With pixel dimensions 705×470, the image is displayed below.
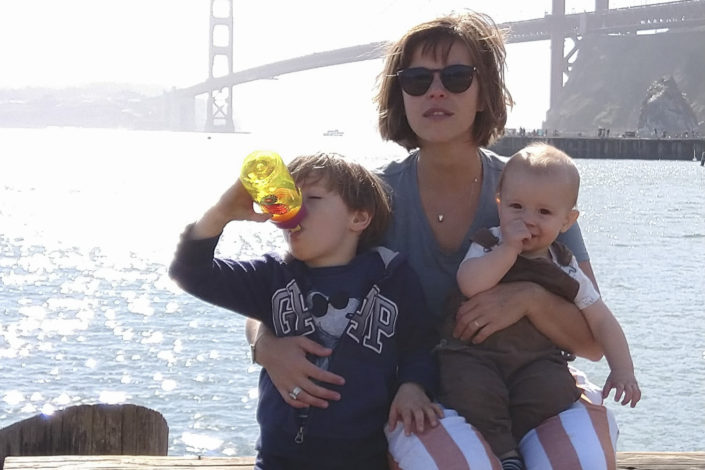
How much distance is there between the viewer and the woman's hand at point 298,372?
4.66ft

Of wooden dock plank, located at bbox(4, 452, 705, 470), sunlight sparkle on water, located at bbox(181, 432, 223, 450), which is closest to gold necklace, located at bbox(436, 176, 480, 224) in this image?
wooden dock plank, located at bbox(4, 452, 705, 470)

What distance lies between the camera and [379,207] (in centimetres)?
156

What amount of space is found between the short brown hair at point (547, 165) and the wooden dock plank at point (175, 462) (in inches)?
17.2

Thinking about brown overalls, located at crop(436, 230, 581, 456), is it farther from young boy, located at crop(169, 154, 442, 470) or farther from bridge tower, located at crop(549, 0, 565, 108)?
bridge tower, located at crop(549, 0, 565, 108)

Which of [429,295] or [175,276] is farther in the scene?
[429,295]

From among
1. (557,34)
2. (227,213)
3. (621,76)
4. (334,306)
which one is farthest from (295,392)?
(621,76)

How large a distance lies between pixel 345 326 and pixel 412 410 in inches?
6.2

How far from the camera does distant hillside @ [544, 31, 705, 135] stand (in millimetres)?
53438

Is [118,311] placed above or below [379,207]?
below

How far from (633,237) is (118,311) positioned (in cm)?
Result: 672

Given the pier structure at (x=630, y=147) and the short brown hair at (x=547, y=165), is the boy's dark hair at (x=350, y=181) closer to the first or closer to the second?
the short brown hair at (x=547, y=165)

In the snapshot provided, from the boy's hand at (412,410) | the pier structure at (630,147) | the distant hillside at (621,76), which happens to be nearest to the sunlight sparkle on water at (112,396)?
the boy's hand at (412,410)

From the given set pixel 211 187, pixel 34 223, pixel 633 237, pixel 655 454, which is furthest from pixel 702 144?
pixel 655 454

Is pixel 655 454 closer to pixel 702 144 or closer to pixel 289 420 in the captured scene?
pixel 289 420
